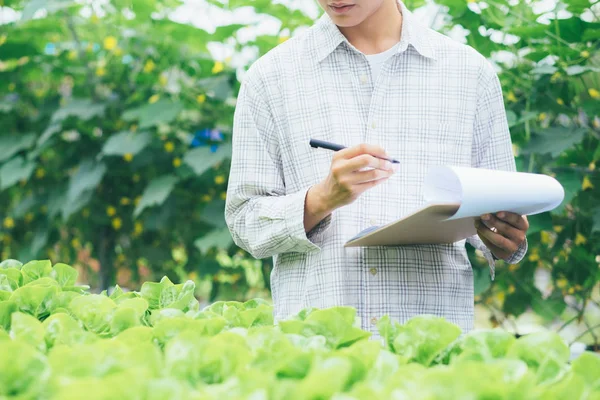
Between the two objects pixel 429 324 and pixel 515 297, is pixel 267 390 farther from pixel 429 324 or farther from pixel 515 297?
pixel 515 297

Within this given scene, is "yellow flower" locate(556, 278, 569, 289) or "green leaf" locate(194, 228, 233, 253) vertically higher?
"green leaf" locate(194, 228, 233, 253)

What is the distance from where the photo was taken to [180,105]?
12.1 ft

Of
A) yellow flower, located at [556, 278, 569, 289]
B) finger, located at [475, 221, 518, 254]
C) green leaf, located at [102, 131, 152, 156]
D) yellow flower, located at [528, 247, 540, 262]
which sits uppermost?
finger, located at [475, 221, 518, 254]

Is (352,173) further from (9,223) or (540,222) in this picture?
(9,223)

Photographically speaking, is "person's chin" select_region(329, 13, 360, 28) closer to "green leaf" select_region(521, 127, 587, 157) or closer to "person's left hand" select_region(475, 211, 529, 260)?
"person's left hand" select_region(475, 211, 529, 260)

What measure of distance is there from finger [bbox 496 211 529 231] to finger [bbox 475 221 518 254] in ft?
0.12

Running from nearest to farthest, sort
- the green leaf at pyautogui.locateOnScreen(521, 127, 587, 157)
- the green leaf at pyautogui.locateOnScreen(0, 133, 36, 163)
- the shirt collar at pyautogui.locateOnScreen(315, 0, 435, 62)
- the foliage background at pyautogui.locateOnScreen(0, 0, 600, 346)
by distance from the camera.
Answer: the shirt collar at pyautogui.locateOnScreen(315, 0, 435, 62) → the green leaf at pyautogui.locateOnScreen(521, 127, 587, 157) → the foliage background at pyautogui.locateOnScreen(0, 0, 600, 346) → the green leaf at pyautogui.locateOnScreen(0, 133, 36, 163)

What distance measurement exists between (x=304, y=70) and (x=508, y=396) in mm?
1162

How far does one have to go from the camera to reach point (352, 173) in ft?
4.93

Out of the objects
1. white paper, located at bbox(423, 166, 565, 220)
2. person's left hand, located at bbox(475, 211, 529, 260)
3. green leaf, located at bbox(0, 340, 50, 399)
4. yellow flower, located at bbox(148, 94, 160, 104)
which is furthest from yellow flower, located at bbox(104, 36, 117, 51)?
green leaf, located at bbox(0, 340, 50, 399)

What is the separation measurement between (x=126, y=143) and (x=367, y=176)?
8.01 feet

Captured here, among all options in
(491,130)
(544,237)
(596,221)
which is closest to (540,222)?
(596,221)

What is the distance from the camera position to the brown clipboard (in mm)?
1326

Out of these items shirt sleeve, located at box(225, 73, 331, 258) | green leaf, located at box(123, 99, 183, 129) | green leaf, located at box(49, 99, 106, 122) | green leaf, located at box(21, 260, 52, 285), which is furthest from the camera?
green leaf, located at box(49, 99, 106, 122)
